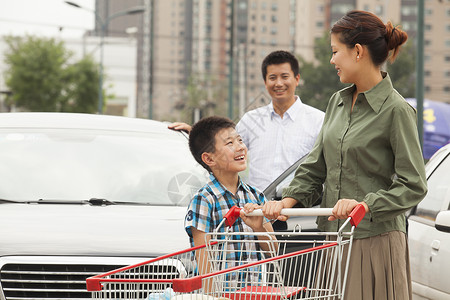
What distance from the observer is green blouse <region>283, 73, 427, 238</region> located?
9.78 ft

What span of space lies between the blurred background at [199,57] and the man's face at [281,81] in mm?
2324

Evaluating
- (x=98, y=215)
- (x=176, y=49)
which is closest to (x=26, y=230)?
(x=98, y=215)

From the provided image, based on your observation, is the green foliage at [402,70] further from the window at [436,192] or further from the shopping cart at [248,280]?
the shopping cart at [248,280]

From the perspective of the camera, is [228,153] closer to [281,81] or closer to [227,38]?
[281,81]

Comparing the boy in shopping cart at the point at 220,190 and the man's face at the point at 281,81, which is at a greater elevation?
the man's face at the point at 281,81

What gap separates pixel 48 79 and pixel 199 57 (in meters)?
97.6

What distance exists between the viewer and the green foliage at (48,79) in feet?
168

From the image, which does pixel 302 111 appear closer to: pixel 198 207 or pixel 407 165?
pixel 198 207

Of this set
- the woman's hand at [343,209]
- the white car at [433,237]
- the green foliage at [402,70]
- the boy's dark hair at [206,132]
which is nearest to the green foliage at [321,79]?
the green foliage at [402,70]

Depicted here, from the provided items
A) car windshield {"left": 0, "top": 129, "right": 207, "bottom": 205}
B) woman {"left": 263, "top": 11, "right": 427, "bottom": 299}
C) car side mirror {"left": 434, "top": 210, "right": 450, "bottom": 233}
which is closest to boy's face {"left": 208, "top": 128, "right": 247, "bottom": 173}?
woman {"left": 263, "top": 11, "right": 427, "bottom": 299}

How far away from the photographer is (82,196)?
4887mm

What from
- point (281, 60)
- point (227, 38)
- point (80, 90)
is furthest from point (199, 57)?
point (281, 60)

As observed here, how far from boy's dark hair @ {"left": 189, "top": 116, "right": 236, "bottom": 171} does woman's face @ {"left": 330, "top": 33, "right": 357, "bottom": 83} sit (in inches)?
27.7

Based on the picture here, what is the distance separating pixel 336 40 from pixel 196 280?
3.81 feet
